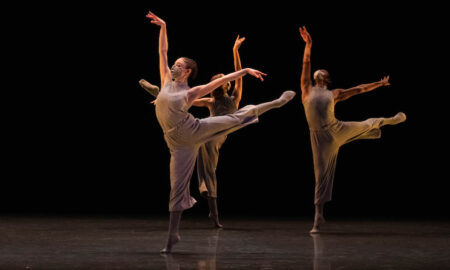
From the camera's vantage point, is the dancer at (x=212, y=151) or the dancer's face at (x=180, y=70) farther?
the dancer at (x=212, y=151)

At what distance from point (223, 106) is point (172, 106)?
5.77ft

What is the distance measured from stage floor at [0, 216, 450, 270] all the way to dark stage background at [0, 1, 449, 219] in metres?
1.15

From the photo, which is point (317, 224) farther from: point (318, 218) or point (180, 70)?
point (180, 70)

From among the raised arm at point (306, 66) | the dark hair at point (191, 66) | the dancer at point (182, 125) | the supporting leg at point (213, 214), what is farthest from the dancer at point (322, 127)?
the dark hair at point (191, 66)

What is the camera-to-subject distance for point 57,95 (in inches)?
329

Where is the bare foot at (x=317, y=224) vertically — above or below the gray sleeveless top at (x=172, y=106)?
below

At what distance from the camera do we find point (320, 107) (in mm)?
5754

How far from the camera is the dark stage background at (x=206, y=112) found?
26.2 feet

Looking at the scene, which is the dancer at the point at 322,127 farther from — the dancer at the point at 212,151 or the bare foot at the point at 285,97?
the bare foot at the point at 285,97

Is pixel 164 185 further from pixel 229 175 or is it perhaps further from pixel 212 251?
pixel 212 251

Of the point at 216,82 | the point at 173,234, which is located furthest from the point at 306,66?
the point at 173,234

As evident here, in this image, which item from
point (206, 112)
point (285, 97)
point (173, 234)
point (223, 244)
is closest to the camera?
point (173, 234)

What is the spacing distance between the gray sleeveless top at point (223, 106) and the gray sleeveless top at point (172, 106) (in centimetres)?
166

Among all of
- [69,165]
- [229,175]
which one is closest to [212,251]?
[229,175]
